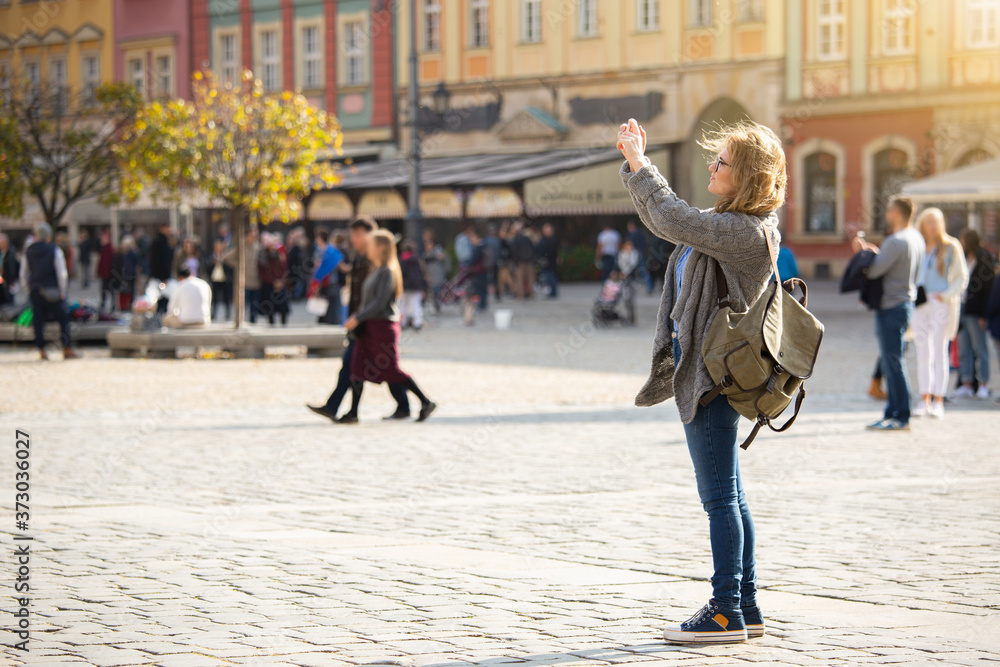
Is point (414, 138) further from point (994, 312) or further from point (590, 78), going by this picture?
point (994, 312)

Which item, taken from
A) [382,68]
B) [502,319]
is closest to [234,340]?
[502,319]

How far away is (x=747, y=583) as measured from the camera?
4691mm

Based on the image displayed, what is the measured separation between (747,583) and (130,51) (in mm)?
45841

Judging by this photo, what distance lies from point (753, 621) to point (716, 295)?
1.08 m

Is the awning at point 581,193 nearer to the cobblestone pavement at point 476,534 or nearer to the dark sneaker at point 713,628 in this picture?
the cobblestone pavement at point 476,534

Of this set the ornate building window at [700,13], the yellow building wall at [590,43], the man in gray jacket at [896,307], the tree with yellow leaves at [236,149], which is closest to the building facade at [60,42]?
the yellow building wall at [590,43]

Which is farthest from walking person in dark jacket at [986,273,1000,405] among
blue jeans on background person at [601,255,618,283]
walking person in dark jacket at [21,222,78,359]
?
blue jeans on background person at [601,255,618,283]

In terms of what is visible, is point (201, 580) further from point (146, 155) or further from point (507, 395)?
point (146, 155)

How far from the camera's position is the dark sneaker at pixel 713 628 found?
4.54 m

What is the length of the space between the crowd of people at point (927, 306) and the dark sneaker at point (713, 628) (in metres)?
6.34

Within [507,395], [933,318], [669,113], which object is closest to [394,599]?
[933,318]

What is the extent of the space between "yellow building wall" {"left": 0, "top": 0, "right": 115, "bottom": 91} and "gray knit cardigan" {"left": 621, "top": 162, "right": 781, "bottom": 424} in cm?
4524

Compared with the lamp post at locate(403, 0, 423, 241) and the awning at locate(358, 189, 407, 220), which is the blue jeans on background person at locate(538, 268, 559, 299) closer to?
the lamp post at locate(403, 0, 423, 241)

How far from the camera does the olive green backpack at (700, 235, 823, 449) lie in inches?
174
